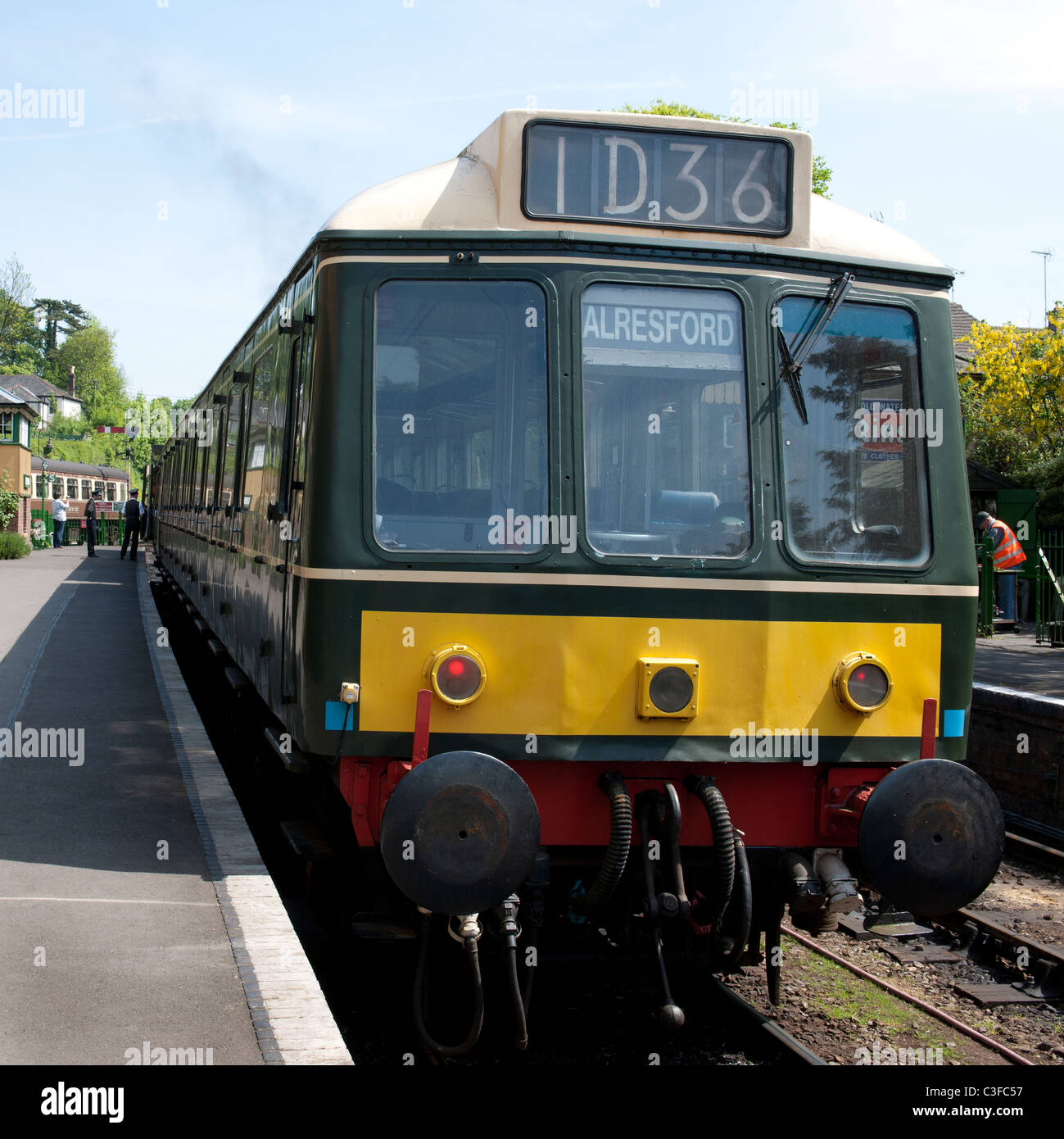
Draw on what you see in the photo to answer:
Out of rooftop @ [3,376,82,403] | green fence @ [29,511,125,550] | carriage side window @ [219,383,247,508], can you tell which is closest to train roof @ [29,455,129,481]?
green fence @ [29,511,125,550]

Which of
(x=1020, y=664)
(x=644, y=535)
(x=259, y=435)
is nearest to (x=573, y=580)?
(x=644, y=535)

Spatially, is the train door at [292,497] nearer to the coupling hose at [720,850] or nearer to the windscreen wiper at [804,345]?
the coupling hose at [720,850]

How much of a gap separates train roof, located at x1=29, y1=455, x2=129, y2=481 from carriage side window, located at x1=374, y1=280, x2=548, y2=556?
59070 mm

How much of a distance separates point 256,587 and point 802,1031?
351 centimetres

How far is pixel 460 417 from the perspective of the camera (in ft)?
15.8

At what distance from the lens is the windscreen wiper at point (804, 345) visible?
500 centimetres

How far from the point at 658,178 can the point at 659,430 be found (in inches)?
39.1

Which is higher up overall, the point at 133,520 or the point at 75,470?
the point at 75,470

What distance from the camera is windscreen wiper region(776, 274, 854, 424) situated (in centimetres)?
500

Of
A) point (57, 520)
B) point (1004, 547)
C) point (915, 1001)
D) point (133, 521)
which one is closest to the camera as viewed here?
point (915, 1001)

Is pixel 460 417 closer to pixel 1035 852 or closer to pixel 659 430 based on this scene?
pixel 659 430

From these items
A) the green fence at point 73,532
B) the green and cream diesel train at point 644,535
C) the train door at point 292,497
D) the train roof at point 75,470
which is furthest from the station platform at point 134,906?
the train roof at point 75,470
